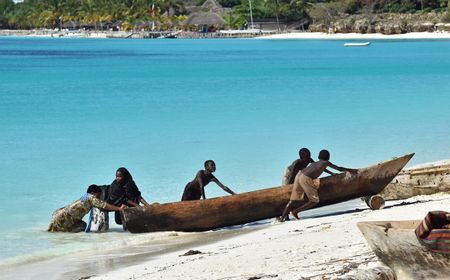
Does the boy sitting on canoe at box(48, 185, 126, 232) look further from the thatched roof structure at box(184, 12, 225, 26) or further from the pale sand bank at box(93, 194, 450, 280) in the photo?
the thatched roof structure at box(184, 12, 225, 26)

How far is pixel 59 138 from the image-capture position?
2430cm

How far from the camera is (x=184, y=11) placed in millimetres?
158750

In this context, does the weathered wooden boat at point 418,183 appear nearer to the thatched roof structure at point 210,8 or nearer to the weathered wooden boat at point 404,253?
the weathered wooden boat at point 404,253

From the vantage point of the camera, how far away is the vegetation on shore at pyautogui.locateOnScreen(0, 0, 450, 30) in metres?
134

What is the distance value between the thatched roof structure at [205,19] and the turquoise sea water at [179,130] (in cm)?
9331

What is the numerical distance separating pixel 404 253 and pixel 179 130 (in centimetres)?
1951

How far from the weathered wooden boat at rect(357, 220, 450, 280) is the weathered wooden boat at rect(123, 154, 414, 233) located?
13.9 feet

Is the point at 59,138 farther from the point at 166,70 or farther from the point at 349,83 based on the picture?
the point at 166,70

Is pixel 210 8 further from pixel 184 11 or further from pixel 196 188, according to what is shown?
pixel 196 188

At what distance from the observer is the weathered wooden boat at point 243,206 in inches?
432

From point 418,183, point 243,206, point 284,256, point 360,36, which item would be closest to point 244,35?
point 360,36

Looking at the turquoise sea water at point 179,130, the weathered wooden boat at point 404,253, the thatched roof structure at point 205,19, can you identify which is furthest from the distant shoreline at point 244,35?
the weathered wooden boat at point 404,253

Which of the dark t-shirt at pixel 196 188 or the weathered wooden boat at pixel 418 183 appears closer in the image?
the dark t-shirt at pixel 196 188

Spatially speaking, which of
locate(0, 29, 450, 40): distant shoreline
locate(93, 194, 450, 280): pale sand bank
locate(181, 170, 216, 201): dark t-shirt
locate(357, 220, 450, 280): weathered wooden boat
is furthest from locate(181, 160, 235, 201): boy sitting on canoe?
locate(0, 29, 450, 40): distant shoreline
